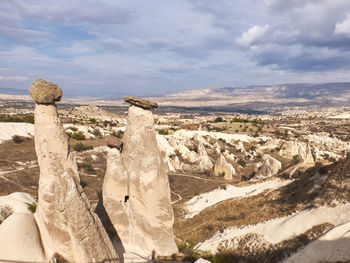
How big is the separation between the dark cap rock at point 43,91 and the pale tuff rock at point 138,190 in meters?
3.43

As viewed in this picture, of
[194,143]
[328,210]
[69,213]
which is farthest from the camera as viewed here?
[194,143]

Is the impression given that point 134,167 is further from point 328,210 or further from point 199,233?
point 328,210

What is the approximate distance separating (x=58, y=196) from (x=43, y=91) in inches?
100

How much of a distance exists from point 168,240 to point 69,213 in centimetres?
481

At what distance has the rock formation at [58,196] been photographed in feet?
22.4

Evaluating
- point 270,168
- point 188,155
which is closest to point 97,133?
point 188,155

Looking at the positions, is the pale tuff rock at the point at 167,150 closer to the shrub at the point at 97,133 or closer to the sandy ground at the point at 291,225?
the shrub at the point at 97,133

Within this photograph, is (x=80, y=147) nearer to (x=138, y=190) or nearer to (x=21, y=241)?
(x=138, y=190)

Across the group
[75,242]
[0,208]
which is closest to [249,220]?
[75,242]

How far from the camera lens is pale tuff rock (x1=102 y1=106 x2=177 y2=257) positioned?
999cm

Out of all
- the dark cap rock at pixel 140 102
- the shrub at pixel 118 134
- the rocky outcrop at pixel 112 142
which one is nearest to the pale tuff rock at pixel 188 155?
the shrub at pixel 118 134

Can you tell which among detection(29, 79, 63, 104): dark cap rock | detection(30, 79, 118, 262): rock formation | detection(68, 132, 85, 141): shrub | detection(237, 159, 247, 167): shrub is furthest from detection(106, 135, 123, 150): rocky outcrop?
detection(68, 132, 85, 141): shrub

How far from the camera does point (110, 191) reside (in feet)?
33.0

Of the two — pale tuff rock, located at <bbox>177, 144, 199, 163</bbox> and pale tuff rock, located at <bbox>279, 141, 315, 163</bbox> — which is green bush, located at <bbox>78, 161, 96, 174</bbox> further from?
pale tuff rock, located at <bbox>279, 141, 315, 163</bbox>
